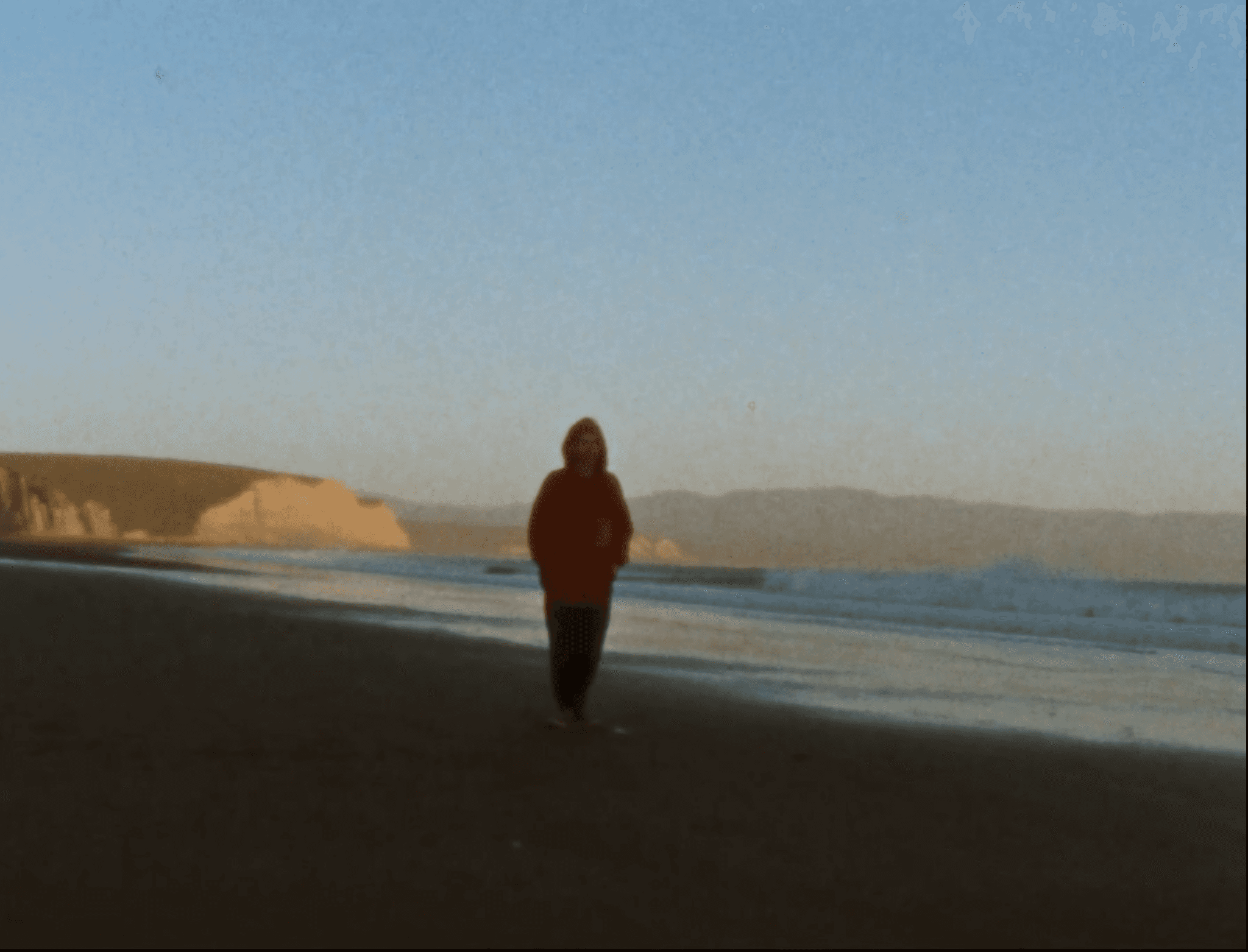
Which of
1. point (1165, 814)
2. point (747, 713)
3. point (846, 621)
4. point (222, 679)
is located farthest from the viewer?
point (846, 621)

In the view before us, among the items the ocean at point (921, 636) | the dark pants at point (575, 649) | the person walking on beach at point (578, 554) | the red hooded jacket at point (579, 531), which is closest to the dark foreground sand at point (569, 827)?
the dark pants at point (575, 649)

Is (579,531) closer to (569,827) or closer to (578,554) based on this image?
Result: (578,554)

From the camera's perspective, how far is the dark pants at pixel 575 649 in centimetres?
742

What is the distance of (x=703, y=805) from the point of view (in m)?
5.08

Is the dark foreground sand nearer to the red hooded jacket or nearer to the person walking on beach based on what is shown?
the person walking on beach

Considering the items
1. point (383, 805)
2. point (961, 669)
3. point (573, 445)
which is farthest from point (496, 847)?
point (961, 669)

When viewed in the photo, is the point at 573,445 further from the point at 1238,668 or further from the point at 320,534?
the point at 320,534

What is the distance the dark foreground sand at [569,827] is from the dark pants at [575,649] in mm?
318

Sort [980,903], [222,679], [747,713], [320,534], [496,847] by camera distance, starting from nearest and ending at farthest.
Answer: [980,903], [496,847], [747,713], [222,679], [320,534]

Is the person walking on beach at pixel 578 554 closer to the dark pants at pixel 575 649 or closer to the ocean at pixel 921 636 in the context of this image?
the dark pants at pixel 575 649

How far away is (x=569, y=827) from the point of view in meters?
4.60

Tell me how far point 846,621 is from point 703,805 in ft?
41.3

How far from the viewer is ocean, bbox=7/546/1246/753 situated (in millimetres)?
8656

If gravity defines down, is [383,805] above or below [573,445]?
below
